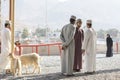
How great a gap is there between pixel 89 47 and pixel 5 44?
103 inches

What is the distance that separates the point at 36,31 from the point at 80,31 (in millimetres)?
34056

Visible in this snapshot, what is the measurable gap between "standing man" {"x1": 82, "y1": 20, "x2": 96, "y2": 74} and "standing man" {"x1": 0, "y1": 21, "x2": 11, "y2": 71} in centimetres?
235

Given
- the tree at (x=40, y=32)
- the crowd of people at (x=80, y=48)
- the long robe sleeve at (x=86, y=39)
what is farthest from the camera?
the tree at (x=40, y=32)

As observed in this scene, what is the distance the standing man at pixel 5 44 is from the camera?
35.1 ft

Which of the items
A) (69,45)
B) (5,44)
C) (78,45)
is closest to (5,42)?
(5,44)

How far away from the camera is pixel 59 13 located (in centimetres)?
12938

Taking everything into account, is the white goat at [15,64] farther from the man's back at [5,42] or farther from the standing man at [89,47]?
the standing man at [89,47]

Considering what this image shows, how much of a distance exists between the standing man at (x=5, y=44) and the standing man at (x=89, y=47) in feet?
7.71

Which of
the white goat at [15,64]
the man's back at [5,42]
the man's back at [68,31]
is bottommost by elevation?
the white goat at [15,64]

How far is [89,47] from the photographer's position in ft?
36.7

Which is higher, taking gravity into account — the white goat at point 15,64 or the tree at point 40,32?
the tree at point 40,32

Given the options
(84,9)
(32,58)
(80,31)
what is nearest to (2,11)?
(32,58)

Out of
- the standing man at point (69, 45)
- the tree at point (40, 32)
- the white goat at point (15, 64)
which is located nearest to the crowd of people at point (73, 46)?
the standing man at point (69, 45)

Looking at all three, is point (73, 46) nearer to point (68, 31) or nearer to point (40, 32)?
point (68, 31)
